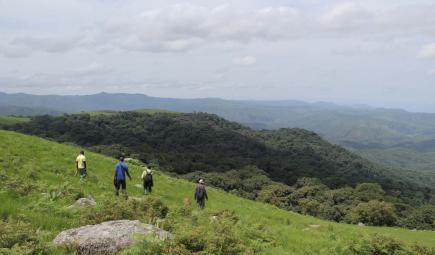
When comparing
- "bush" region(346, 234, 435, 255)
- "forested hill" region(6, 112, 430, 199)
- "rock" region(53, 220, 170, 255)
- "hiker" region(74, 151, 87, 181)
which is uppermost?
"rock" region(53, 220, 170, 255)

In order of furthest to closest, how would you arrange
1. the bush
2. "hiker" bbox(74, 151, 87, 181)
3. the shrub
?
"hiker" bbox(74, 151, 87, 181), the bush, the shrub

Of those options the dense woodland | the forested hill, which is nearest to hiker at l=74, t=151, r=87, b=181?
the dense woodland

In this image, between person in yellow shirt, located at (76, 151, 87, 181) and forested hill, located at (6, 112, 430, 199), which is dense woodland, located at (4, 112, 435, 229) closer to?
forested hill, located at (6, 112, 430, 199)

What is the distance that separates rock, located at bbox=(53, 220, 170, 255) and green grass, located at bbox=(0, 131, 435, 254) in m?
1.33

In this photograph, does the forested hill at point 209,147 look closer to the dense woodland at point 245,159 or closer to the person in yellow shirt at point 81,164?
the dense woodland at point 245,159

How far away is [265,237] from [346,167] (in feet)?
509

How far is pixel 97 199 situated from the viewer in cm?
1856

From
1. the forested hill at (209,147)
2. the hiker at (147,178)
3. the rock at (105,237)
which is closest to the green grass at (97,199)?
the hiker at (147,178)

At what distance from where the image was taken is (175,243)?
10180 millimetres

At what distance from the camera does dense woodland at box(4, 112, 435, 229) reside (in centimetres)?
7900

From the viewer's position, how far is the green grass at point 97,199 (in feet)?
44.3

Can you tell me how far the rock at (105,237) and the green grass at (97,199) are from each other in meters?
1.33

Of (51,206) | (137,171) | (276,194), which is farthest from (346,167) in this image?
(51,206)

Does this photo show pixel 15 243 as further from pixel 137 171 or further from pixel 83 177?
pixel 137 171
